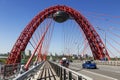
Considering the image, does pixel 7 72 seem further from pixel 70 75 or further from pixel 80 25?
pixel 80 25

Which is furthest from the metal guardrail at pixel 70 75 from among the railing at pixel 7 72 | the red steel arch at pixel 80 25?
the red steel arch at pixel 80 25

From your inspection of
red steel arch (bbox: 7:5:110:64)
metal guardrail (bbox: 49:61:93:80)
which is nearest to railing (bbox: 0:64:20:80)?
metal guardrail (bbox: 49:61:93:80)

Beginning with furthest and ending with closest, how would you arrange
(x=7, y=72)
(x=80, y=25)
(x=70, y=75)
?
(x=80, y=25) < (x=7, y=72) < (x=70, y=75)

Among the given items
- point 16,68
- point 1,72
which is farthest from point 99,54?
point 1,72

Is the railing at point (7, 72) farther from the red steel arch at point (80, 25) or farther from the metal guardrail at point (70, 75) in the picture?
the red steel arch at point (80, 25)

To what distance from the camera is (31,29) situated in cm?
7212

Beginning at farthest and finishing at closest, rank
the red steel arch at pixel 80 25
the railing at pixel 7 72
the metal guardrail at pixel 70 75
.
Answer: the red steel arch at pixel 80 25, the railing at pixel 7 72, the metal guardrail at pixel 70 75

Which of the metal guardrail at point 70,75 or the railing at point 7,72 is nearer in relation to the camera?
the metal guardrail at point 70,75

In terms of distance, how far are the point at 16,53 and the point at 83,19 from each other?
20.0 meters

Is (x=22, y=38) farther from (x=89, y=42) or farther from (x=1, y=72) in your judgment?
(x=1, y=72)

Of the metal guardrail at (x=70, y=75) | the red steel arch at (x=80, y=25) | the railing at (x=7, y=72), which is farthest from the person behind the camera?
the red steel arch at (x=80, y=25)

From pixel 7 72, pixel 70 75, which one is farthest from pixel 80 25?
pixel 70 75

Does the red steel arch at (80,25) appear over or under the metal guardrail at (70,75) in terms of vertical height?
over

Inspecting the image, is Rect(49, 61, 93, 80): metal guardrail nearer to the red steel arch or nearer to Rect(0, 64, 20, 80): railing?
Rect(0, 64, 20, 80): railing
